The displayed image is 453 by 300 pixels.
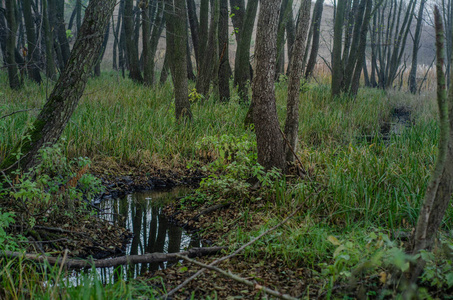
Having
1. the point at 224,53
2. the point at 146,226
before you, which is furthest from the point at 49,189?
the point at 224,53

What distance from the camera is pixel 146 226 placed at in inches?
180

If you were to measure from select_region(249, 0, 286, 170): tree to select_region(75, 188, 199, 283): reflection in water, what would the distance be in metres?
1.42

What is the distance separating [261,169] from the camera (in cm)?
471

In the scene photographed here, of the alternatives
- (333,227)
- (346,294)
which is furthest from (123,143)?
(346,294)

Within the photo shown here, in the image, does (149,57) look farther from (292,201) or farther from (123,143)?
(292,201)

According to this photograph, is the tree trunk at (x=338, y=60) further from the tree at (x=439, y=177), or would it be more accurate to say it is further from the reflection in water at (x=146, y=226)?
the tree at (x=439, y=177)

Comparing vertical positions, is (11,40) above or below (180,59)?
above

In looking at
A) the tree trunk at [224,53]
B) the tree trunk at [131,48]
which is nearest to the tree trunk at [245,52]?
the tree trunk at [224,53]

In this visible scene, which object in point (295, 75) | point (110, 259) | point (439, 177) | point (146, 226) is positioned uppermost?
point (295, 75)

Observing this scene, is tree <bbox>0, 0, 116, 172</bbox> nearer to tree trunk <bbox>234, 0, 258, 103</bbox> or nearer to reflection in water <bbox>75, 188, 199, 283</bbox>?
reflection in water <bbox>75, 188, 199, 283</bbox>

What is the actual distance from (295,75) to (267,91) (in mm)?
604

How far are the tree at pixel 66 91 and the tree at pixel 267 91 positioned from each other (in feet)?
5.69

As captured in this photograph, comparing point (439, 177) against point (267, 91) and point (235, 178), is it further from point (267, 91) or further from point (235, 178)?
point (235, 178)

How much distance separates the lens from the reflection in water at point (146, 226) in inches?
138
